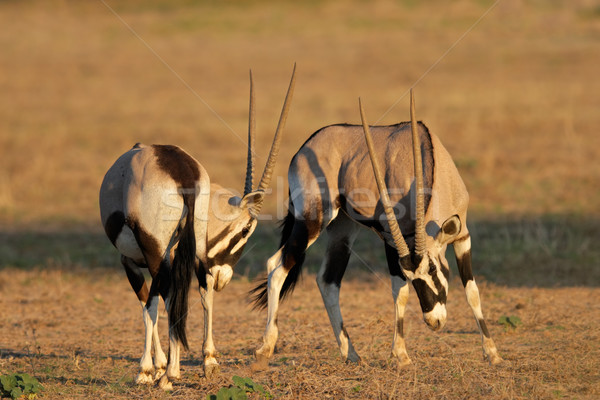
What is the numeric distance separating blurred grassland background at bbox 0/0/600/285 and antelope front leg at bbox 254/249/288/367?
150 inches

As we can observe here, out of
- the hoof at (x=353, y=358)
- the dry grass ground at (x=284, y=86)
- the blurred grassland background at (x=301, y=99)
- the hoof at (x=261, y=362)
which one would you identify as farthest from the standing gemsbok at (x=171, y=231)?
the dry grass ground at (x=284, y=86)

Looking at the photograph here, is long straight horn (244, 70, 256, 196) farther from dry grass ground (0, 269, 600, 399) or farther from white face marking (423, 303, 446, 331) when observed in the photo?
white face marking (423, 303, 446, 331)

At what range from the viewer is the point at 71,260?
11250mm

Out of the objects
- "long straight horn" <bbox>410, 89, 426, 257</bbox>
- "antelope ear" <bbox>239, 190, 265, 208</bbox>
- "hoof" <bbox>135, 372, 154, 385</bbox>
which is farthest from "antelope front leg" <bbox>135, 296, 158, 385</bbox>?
"long straight horn" <bbox>410, 89, 426, 257</bbox>

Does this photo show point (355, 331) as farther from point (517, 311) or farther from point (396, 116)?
point (396, 116)

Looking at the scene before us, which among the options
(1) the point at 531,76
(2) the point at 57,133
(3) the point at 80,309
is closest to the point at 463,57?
(1) the point at 531,76

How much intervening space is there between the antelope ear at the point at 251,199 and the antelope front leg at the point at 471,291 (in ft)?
5.40

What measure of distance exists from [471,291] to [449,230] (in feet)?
2.35

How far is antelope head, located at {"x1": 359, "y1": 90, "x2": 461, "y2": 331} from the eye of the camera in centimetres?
612

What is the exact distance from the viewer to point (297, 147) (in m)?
17.8

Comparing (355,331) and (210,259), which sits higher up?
(210,259)

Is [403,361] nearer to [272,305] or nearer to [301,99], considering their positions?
[272,305]

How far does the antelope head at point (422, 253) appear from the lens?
6.12m

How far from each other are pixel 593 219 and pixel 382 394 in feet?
25.1
